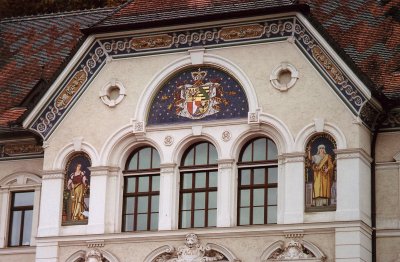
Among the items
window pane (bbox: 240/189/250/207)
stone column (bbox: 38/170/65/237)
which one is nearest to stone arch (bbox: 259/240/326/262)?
window pane (bbox: 240/189/250/207)

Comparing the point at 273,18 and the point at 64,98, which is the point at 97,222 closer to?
the point at 64,98

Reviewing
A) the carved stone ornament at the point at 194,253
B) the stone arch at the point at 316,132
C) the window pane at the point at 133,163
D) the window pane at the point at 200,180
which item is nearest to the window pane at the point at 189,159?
the window pane at the point at 200,180

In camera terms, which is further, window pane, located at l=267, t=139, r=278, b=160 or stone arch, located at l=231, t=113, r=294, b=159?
window pane, located at l=267, t=139, r=278, b=160

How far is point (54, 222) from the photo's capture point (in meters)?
42.2

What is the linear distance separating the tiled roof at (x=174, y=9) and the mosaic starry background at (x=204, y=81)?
156 centimetres

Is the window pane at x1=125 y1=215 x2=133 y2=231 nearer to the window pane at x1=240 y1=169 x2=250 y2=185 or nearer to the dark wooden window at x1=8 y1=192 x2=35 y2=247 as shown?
the window pane at x1=240 y1=169 x2=250 y2=185

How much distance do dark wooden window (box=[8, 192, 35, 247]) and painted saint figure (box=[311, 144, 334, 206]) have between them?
29.5 ft

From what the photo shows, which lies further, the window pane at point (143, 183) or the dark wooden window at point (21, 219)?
the dark wooden window at point (21, 219)

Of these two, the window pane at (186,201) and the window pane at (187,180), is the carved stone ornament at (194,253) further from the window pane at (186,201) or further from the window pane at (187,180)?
the window pane at (187,180)

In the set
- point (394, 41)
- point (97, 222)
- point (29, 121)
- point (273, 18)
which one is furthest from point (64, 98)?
point (394, 41)

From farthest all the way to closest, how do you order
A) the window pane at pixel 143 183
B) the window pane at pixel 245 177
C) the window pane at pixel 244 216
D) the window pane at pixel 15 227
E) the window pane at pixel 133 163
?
the window pane at pixel 15 227 < the window pane at pixel 133 163 < the window pane at pixel 143 183 < the window pane at pixel 245 177 < the window pane at pixel 244 216

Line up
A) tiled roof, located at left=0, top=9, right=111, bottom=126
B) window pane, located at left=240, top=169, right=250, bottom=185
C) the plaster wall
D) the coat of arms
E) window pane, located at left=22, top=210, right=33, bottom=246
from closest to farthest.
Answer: the plaster wall
window pane, located at left=240, top=169, right=250, bottom=185
the coat of arms
window pane, located at left=22, top=210, right=33, bottom=246
tiled roof, located at left=0, top=9, right=111, bottom=126

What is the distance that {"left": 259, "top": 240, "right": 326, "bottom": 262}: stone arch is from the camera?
1545 inches

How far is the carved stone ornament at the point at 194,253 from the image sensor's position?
132 feet
